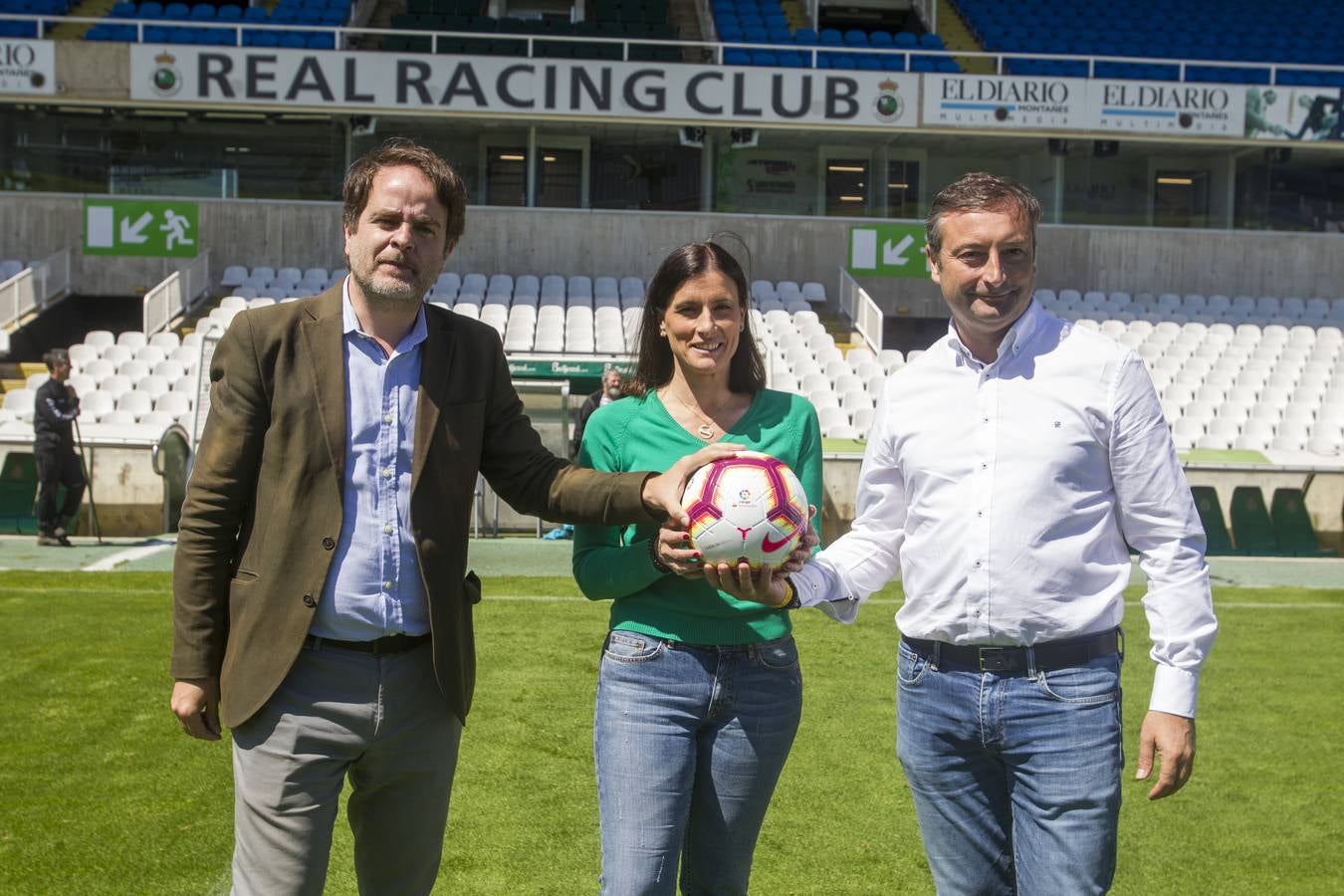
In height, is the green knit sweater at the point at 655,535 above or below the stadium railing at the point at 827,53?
below

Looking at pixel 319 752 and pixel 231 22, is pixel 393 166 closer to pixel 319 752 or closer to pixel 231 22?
pixel 319 752

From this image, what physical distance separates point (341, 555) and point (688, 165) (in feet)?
70.9

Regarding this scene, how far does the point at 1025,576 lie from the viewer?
2.93 metres

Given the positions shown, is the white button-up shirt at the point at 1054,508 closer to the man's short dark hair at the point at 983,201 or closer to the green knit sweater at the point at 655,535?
the man's short dark hair at the point at 983,201

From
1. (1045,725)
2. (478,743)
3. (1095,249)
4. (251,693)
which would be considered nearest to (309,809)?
(251,693)

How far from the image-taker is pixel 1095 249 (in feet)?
79.8

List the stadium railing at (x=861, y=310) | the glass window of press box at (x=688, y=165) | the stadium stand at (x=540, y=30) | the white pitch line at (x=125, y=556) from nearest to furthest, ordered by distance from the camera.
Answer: the white pitch line at (x=125, y=556), the stadium railing at (x=861, y=310), the glass window of press box at (x=688, y=165), the stadium stand at (x=540, y=30)

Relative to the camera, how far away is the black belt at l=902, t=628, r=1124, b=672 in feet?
9.63

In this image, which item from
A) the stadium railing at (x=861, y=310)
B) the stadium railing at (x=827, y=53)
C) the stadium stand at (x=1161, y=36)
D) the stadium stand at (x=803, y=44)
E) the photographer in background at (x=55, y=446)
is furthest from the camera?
the stadium stand at (x=1161, y=36)

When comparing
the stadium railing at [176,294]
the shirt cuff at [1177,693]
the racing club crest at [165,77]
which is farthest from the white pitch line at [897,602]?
the racing club crest at [165,77]

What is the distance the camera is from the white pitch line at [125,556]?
1138cm

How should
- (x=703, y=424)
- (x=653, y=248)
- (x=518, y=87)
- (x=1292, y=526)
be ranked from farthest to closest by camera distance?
(x=653, y=248) → (x=518, y=87) → (x=1292, y=526) → (x=703, y=424)

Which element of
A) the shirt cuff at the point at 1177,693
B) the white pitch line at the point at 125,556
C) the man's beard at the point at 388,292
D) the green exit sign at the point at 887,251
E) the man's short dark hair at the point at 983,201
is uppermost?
the green exit sign at the point at 887,251

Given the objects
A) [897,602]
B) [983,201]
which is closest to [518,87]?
[897,602]
